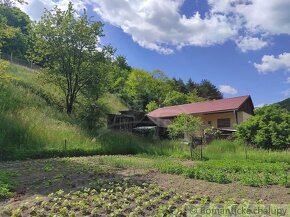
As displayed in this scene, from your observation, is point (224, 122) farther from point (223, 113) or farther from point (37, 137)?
point (37, 137)

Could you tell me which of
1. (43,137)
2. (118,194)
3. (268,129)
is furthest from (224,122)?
(118,194)

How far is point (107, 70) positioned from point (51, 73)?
4.44 metres

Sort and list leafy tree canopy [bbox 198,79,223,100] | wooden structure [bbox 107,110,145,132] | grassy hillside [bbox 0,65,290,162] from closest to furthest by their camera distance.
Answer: grassy hillside [bbox 0,65,290,162], wooden structure [bbox 107,110,145,132], leafy tree canopy [bbox 198,79,223,100]

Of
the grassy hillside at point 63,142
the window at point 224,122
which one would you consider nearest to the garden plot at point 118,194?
the grassy hillside at point 63,142

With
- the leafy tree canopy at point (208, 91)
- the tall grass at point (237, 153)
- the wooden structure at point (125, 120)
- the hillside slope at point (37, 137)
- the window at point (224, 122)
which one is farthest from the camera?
the leafy tree canopy at point (208, 91)

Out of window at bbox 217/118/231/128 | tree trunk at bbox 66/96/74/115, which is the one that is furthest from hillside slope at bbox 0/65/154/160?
window at bbox 217/118/231/128

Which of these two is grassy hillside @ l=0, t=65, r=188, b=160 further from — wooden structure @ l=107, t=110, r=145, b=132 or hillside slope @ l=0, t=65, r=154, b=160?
wooden structure @ l=107, t=110, r=145, b=132

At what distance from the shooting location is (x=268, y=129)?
2261 cm

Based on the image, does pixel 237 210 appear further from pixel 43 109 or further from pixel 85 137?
pixel 43 109

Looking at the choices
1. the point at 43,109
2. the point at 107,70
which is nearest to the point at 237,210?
the point at 43,109

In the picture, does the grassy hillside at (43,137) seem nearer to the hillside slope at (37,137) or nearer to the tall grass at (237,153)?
the hillside slope at (37,137)

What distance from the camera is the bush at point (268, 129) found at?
22125 millimetres

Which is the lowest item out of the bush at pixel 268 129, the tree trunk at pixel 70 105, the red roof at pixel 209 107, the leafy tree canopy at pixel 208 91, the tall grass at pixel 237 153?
the tall grass at pixel 237 153

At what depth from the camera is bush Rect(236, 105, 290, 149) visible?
2212 centimetres
